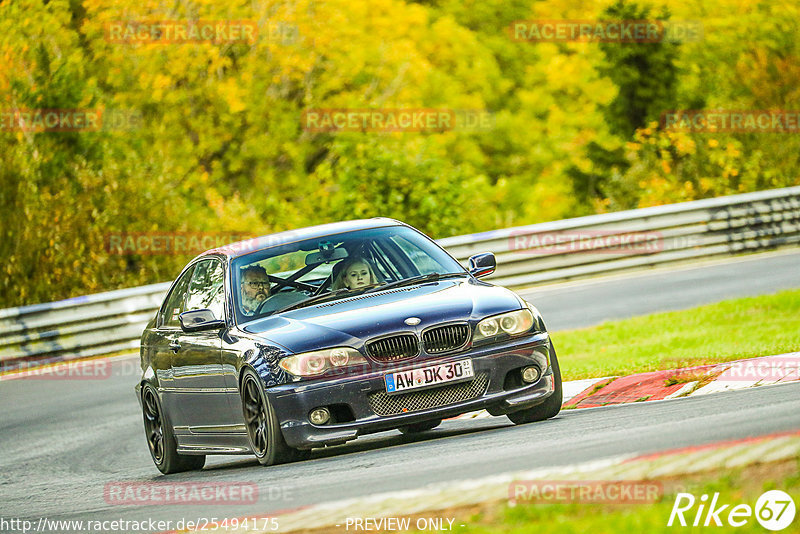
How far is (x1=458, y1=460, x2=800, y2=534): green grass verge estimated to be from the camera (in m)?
4.92

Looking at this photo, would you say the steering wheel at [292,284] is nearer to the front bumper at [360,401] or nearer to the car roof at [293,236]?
the car roof at [293,236]

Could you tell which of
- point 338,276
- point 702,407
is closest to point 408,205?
point 338,276

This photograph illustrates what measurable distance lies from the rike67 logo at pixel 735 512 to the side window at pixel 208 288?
524cm

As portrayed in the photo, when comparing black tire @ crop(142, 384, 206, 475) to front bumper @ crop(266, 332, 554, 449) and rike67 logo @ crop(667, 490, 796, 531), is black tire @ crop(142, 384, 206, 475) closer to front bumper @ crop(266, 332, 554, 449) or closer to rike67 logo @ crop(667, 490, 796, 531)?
front bumper @ crop(266, 332, 554, 449)

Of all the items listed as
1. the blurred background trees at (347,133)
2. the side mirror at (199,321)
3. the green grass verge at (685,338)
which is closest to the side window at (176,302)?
the side mirror at (199,321)

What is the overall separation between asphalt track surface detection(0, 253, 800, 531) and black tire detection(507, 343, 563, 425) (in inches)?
4.5

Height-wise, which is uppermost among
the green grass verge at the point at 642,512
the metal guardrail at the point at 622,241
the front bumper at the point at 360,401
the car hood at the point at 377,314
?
the green grass verge at the point at 642,512

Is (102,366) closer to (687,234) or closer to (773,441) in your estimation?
(687,234)

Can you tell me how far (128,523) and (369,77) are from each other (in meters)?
36.5

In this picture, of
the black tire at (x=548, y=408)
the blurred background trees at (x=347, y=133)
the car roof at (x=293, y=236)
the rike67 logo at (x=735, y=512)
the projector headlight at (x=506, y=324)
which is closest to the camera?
the rike67 logo at (x=735, y=512)

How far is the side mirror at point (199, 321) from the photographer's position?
9648 mm

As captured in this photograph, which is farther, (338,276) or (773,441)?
(338,276)

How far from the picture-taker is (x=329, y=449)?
9.97 meters

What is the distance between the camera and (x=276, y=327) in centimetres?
912
